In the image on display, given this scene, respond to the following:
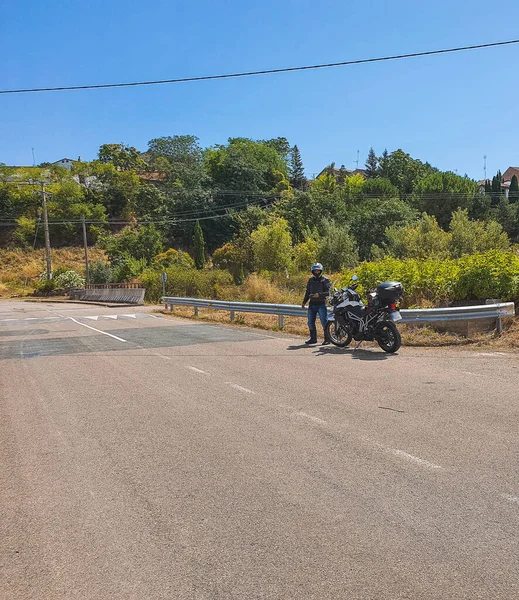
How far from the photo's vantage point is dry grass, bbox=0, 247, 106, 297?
212 feet

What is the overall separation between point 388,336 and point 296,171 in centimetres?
11119

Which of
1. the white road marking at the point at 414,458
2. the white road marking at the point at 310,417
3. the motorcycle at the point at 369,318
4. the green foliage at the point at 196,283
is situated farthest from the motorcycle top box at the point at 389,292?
the green foliage at the point at 196,283

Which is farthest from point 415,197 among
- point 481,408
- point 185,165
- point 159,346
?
point 481,408

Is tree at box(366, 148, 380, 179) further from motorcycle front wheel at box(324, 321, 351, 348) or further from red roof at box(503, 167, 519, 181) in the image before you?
motorcycle front wheel at box(324, 321, 351, 348)

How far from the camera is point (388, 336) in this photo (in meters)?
10.6

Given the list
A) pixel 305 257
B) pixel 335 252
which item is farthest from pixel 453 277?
pixel 335 252

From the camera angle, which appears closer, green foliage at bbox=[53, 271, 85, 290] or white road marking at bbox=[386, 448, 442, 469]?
white road marking at bbox=[386, 448, 442, 469]

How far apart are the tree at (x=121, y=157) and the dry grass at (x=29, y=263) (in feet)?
112

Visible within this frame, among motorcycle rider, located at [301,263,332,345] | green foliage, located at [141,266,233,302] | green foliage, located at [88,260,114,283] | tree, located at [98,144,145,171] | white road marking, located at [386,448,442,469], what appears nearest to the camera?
white road marking, located at [386,448,442,469]

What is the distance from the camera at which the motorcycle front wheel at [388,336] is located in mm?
10500

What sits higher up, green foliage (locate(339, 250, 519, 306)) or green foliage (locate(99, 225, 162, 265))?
green foliage (locate(99, 225, 162, 265))

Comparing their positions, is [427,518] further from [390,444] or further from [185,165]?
[185,165]

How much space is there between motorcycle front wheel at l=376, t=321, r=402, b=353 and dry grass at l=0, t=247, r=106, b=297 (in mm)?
58290

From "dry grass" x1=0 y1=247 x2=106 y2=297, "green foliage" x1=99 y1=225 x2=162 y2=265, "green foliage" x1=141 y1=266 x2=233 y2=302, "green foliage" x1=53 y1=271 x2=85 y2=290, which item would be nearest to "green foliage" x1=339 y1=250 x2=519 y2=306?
"green foliage" x1=141 y1=266 x2=233 y2=302
